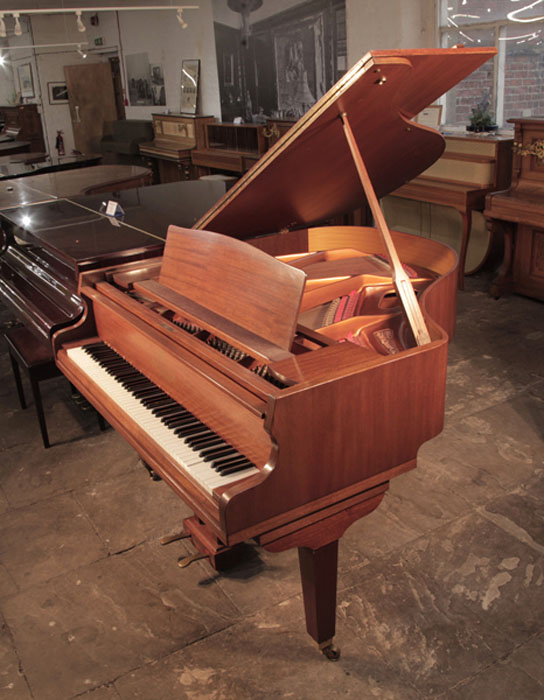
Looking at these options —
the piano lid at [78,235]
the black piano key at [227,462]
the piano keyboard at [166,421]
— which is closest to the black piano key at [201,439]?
the piano keyboard at [166,421]

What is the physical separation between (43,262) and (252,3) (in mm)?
5319

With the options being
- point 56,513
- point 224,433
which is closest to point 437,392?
point 224,433

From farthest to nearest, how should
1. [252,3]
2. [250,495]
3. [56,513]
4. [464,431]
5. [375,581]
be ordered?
[252,3] → [464,431] → [56,513] → [375,581] → [250,495]

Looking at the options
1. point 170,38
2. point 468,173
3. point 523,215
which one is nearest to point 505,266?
point 523,215

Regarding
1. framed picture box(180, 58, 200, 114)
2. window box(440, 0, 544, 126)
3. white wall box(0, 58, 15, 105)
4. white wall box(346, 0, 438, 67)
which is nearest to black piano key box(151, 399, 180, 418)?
window box(440, 0, 544, 126)

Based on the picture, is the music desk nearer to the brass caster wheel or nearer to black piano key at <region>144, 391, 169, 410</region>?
black piano key at <region>144, 391, 169, 410</region>

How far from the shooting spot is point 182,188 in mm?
4512

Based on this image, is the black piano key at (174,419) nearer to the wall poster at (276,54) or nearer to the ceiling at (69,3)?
the wall poster at (276,54)

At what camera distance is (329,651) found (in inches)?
79.0

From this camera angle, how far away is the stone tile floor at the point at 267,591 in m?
1.97

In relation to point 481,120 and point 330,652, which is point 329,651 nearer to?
point 330,652

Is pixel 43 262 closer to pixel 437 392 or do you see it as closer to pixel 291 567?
pixel 291 567

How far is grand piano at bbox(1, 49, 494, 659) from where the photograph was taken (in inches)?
64.1

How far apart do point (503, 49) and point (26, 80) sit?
458 inches
